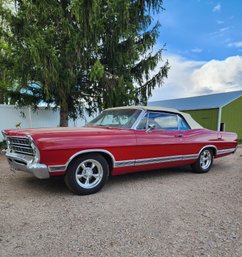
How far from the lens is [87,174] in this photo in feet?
12.6

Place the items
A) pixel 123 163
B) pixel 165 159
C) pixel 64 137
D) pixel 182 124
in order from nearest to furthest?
1. pixel 64 137
2. pixel 123 163
3. pixel 165 159
4. pixel 182 124

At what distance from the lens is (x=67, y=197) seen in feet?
12.1

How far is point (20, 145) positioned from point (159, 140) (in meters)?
2.77

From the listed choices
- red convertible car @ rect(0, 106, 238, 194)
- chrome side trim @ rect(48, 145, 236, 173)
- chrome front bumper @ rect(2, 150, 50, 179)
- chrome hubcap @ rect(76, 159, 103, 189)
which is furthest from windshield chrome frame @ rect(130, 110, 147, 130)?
chrome front bumper @ rect(2, 150, 50, 179)

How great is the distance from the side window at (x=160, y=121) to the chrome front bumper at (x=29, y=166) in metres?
2.06

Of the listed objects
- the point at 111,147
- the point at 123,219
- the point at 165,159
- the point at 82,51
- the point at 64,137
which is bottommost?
the point at 123,219

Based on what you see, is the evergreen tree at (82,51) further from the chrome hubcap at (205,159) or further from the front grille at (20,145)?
the chrome hubcap at (205,159)

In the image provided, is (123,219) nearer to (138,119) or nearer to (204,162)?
(138,119)

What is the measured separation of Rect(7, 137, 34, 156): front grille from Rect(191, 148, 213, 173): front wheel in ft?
13.3

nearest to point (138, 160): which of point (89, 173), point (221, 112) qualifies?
point (89, 173)

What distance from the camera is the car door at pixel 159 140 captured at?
4.43 m

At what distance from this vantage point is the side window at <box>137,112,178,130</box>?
4625mm

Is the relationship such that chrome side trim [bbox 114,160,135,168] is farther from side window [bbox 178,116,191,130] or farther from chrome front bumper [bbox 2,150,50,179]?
side window [bbox 178,116,191,130]

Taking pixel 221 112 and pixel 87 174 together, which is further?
pixel 221 112
